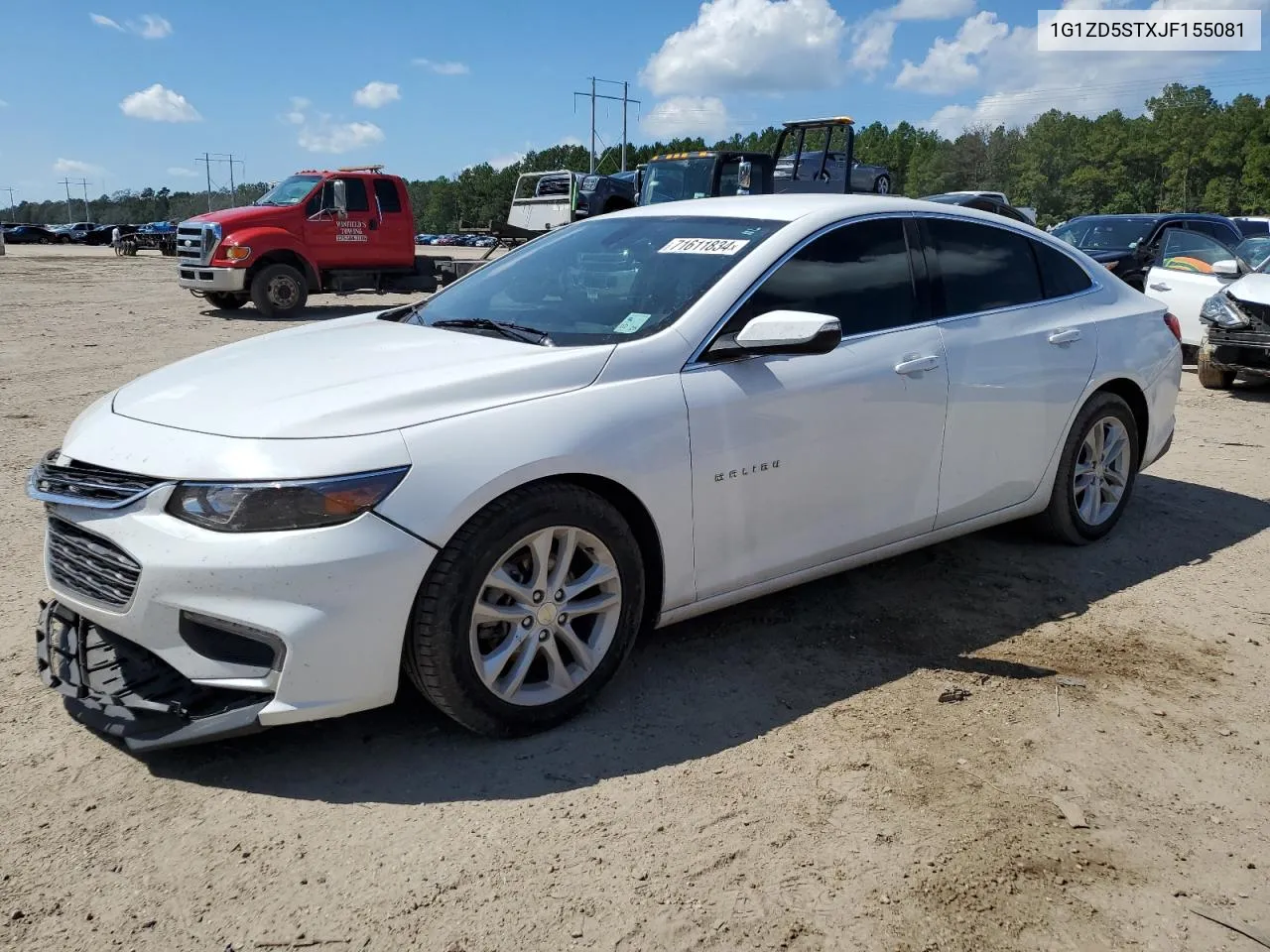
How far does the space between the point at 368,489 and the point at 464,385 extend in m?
0.48

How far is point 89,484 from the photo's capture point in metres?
3.03

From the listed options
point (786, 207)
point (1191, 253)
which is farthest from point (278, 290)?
point (786, 207)

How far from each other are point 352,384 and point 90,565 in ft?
2.94

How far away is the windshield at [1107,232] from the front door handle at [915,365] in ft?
38.2

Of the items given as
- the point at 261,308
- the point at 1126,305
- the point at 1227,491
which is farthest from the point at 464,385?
the point at 261,308

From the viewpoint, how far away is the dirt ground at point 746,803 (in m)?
2.45

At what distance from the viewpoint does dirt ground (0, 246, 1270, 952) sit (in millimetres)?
2445

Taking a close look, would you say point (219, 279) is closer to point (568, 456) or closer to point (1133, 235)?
point (1133, 235)

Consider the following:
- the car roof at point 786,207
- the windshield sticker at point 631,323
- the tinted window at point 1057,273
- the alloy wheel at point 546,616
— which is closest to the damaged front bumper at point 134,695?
the alloy wheel at point 546,616

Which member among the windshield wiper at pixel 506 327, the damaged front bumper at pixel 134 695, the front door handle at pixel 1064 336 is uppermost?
the windshield wiper at pixel 506 327

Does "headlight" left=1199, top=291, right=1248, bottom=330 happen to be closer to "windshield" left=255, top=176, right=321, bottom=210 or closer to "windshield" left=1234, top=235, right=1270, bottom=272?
"windshield" left=1234, top=235, right=1270, bottom=272

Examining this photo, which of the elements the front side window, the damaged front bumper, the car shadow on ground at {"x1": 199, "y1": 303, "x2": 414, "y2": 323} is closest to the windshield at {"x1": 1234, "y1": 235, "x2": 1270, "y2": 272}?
the front side window

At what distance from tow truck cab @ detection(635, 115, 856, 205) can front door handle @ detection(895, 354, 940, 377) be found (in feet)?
45.8

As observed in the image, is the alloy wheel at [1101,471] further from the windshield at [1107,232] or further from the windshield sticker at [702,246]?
the windshield at [1107,232]
